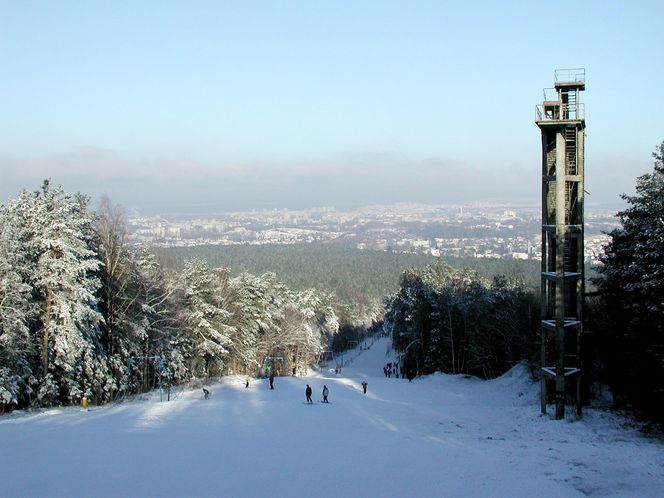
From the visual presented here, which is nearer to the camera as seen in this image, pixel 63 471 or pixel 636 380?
→ pixel 63 471

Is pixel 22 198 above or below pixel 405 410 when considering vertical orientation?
above

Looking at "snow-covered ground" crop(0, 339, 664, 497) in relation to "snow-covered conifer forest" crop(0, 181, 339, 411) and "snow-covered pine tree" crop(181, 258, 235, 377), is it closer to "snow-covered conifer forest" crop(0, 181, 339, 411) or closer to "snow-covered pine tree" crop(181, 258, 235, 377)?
"snow-covered conifer forest" crop(0, 181, 339, 411)

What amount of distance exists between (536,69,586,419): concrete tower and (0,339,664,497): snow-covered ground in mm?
2100

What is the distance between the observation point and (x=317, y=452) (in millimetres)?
17578

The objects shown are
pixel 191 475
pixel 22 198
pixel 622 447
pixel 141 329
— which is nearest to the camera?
pixel 191 475

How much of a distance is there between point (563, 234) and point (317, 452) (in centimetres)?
1351

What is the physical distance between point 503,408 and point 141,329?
17914 mm

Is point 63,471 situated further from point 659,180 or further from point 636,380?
point 659,180

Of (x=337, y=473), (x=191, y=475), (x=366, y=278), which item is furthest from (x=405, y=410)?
(x=366, y=278)

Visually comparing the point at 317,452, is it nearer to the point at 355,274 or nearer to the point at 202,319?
the point at 202,319

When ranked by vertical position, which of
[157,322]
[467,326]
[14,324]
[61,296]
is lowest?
[467,326]

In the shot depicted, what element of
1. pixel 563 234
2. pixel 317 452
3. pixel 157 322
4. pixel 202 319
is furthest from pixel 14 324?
pixel 563 234

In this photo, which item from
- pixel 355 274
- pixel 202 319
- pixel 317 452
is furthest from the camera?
pixel 355 274

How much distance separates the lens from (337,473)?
1533 centimetres
